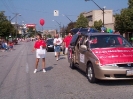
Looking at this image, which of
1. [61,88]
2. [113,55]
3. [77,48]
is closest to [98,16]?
[77,48]

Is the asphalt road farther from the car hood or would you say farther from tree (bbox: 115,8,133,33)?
tree (bbox: 115,8,133,33)

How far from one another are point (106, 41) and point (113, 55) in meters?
1.32

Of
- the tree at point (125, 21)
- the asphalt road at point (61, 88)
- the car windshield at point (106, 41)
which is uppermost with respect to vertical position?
the tree at point (125, 21)

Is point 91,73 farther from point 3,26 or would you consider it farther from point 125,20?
point 3,26

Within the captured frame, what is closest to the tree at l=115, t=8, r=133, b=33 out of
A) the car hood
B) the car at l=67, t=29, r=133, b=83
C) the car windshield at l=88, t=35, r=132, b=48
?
the car at l=67, t=29, r=133, b=83

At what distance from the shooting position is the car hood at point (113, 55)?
727 cm

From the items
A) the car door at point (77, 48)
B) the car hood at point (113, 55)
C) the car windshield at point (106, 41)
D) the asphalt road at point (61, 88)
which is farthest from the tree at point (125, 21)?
the car hood at point (113, 55)

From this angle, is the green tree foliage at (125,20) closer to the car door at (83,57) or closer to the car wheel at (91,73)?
the car door at (83,57)

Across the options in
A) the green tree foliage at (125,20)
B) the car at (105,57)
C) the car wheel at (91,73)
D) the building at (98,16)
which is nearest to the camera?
the car at (105,57)

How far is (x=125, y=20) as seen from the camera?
3931 centimetres

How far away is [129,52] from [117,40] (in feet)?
3.74

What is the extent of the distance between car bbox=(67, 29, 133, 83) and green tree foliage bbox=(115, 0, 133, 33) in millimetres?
30399

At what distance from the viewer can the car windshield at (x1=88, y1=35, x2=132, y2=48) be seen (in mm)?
8539

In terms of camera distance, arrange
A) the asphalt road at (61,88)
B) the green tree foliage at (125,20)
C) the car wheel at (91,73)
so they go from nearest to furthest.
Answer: the asphalt road at (61,88) → the car wheel at (91,73) → the green tree foliage at (125,20)
